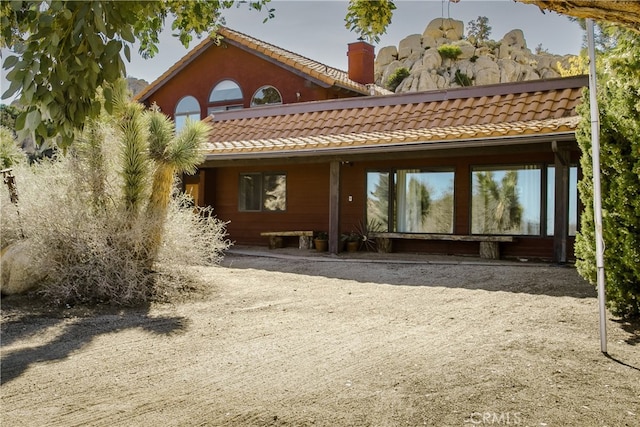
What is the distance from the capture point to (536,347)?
17.6 ft

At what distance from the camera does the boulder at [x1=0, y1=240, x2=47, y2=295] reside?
8.26m

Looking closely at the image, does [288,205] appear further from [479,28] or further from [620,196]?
[479,28]

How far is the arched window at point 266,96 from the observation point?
19.9m

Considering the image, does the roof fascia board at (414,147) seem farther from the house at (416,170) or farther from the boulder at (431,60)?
the boulder at (431,60)

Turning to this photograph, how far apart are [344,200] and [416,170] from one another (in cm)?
212

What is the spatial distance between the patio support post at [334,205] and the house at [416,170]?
25 mm

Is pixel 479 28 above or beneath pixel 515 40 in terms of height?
above

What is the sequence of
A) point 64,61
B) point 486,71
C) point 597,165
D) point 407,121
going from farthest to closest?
point 486,71 → point 407,121 → point 597,165 → point 64,61

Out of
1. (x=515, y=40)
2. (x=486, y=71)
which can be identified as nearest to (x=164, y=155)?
(x=486, y=71)

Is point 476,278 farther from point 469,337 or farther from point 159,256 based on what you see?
point 159,256

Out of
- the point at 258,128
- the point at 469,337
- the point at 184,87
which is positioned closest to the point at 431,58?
the point at 184,87

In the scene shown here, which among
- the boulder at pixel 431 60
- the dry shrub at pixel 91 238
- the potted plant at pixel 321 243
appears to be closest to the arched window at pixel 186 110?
the potted plant at pixel 321 243

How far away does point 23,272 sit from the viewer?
8344mm

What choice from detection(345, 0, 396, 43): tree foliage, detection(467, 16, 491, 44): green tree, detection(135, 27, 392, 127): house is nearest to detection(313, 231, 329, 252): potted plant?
detection(135, 27, 392, 127): house
